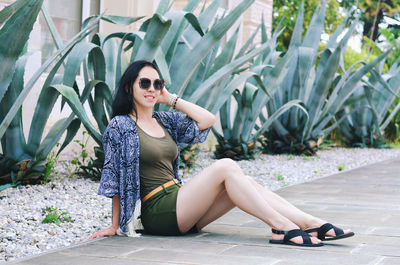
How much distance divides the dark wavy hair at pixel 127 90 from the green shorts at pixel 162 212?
1.71ft

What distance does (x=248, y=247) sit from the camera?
11.5ft

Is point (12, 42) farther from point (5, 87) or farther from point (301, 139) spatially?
point (301, 139)

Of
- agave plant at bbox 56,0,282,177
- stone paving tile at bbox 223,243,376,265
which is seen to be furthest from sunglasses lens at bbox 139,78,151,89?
stone paving tile at bbox 223,243,376,265

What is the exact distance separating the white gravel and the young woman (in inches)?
12.1

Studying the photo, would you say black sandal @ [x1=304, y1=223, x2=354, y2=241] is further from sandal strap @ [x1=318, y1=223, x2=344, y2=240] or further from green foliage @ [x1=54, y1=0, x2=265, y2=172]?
green foliage @ [x1=54, y1=0, x2=265, y2=172]

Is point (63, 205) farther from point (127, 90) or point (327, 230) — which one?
point (327, 230)

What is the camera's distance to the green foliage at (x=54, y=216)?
3995mm

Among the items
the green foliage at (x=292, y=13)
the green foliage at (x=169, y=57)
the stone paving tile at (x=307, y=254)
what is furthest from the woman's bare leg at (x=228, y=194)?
the green foliage at (x=292, y=13)

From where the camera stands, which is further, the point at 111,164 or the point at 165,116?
the point at 165,116

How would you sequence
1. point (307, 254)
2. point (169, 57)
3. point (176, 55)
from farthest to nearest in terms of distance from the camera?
point (176, 55) → point (169, 57) → point (307, 254)

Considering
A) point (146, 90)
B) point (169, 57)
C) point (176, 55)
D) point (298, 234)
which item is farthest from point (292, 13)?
point (298, 234)

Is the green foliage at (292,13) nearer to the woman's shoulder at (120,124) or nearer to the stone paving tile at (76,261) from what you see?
the woman's shoulder at (120,124)

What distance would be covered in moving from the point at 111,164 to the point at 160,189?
0.31 meters

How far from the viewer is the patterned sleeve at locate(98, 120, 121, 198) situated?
3641mm
